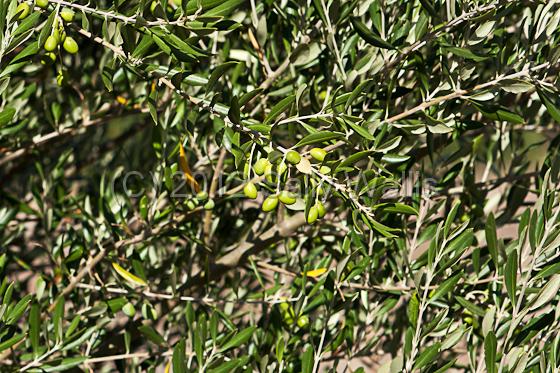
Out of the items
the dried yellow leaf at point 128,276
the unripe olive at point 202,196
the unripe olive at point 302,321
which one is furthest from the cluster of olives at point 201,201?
the unripe olive at point 302,321

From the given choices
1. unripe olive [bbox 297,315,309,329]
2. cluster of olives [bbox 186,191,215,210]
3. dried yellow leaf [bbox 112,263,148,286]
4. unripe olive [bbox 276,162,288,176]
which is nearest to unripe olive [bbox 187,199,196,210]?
cluster of olives [bbox 186,191,215,210]

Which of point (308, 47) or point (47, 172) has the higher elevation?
point (308, 47)

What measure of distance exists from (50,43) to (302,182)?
1.70ft

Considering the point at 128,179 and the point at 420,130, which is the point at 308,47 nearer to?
the point at 420,130

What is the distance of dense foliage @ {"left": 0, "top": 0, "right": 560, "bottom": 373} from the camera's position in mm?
1101

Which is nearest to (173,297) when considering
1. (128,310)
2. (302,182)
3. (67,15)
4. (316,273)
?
(128,310)

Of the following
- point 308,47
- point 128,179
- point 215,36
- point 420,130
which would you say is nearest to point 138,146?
point 128,179

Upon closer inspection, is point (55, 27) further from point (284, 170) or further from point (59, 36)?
point (284, 170)

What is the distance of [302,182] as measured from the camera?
135cm

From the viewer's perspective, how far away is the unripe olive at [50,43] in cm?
106

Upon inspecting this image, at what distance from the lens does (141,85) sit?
1.80m

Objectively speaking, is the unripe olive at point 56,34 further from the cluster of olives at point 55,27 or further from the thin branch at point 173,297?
the thin branch at point 173,297

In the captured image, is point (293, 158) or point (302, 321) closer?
point (293, 158)

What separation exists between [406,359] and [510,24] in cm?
83
